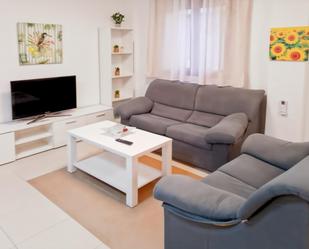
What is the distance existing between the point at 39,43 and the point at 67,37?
480mm

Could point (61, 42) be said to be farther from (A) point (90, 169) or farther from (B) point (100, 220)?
(B) point (100, 220)

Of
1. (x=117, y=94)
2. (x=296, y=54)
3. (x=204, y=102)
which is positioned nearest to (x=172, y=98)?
(x=204, y=102)

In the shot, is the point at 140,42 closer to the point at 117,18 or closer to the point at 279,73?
the point at 117,18

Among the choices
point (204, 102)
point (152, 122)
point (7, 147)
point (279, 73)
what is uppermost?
point (279, 73)

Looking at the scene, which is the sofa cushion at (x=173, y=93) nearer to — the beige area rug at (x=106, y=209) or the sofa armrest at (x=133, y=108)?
the sofa armrest at (x=133, y=108)

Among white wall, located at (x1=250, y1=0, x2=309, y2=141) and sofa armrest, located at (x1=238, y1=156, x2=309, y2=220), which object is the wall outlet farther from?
sofa armrest, located at (x1=238, y1=156, x2=309, y2=220)

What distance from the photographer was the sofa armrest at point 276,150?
2.38 metres

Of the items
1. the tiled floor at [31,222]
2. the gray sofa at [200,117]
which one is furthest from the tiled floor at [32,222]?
the gray sofa at [200,117]

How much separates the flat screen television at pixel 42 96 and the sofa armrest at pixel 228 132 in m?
2.18

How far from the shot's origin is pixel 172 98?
443 cm

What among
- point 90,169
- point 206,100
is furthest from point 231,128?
point 90,169

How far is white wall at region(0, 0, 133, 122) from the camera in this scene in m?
3.81

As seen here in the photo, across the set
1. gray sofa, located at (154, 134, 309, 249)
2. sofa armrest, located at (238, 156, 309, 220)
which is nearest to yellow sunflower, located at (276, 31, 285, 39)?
gray sofa, located at (154, 134, 309, 249)

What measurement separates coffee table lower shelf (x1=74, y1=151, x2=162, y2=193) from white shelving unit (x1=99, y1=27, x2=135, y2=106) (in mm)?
1769
